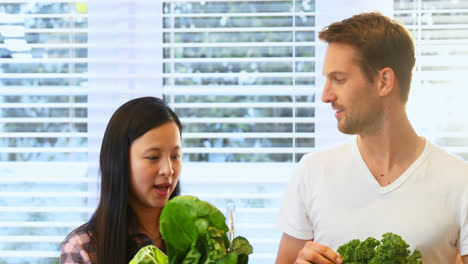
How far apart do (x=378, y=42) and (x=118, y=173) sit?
83cm

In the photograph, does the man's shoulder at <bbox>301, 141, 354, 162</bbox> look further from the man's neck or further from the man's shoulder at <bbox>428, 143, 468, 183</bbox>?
the man's shoulder at <bbox>428, 143, 468, 183</bbox>

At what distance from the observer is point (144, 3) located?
2.32 metres

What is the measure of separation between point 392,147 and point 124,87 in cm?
112

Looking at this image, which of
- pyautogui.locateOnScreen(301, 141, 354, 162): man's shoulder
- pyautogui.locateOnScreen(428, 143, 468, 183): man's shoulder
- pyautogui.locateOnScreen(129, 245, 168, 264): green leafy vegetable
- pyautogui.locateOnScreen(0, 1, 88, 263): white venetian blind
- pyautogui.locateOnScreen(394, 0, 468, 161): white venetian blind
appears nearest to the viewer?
pyautogui.locateOnScreen(129, 245, 168, 264): green leafy vegetable

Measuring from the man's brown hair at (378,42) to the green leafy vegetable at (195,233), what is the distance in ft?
3.40

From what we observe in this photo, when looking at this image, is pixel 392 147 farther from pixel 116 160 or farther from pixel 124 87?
pixel 124 87

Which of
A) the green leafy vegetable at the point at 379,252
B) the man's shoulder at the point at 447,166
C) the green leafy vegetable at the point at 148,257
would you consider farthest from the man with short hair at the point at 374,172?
the green leafy vegetable at the point at 148,257

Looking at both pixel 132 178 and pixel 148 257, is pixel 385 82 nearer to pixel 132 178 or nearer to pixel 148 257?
pixel 132 178

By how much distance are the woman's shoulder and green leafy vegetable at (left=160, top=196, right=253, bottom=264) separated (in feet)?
2.62

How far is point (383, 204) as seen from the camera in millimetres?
1596

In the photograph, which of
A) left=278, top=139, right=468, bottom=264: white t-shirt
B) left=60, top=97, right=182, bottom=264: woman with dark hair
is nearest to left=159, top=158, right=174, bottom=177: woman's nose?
left=60, top=97, right=182, bottom=264: woman with dark hair

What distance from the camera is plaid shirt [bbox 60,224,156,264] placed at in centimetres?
148

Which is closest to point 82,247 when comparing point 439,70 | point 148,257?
point 148,257

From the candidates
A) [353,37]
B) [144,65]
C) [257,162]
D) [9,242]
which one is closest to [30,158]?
[9,242]
